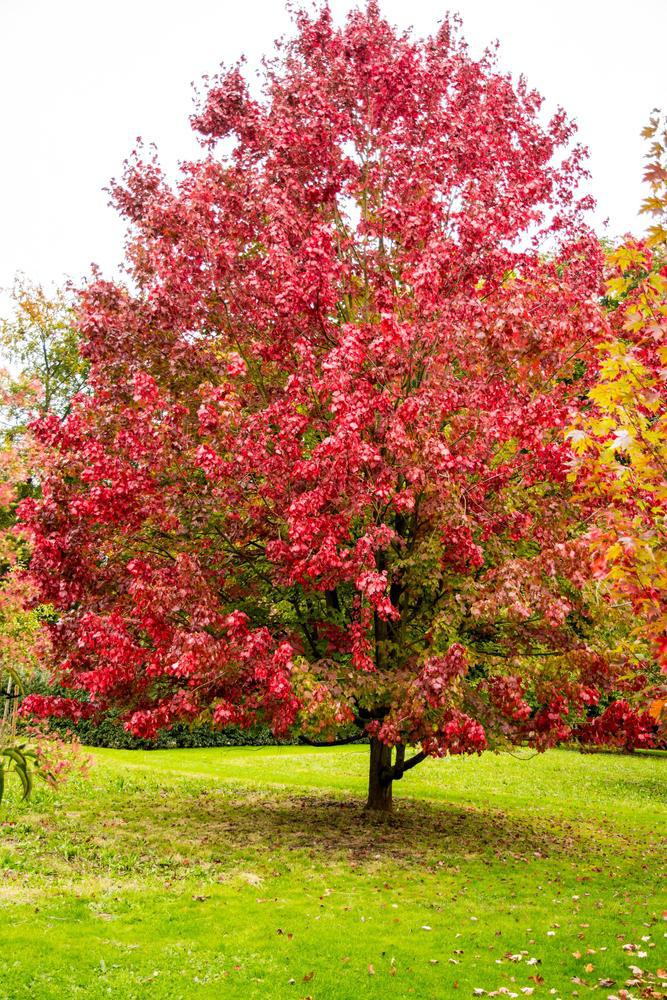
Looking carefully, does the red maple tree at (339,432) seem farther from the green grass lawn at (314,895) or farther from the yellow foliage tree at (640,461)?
the yellow foliage tree at (640,461)

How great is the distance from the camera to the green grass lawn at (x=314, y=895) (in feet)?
22.7

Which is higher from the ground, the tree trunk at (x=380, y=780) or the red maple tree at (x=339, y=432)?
the red maple tree at (x=339, y=432)

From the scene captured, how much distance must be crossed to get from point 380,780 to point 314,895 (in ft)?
15.8

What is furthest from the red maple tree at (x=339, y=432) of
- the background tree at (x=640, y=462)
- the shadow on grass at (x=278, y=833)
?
the background tree at (x=640, y=462)

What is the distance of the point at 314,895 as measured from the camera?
9234 millimetres

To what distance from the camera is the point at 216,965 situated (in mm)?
7055

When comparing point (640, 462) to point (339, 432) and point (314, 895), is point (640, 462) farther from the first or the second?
point (314, 895)

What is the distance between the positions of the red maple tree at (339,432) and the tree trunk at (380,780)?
83.4 inches

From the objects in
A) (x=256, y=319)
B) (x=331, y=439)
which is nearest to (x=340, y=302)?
(x=256, y=319)

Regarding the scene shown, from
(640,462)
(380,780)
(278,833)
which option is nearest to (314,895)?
(278,833)

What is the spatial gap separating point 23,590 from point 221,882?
6.73 metres

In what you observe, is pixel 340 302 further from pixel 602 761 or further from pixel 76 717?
pixel 602 761

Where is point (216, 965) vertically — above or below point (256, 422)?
below

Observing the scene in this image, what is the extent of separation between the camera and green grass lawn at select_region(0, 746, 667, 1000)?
22.7ft
